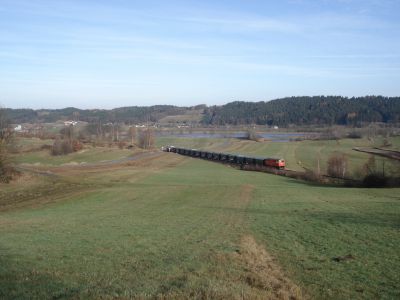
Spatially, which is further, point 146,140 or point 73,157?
point 146,140

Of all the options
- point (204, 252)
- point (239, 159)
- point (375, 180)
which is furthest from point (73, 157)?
point (204, 252)

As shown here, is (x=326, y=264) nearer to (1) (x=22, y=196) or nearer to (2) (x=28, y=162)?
(1) (x=22, y=196)

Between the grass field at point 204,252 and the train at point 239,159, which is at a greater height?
the grass field at point 204,252

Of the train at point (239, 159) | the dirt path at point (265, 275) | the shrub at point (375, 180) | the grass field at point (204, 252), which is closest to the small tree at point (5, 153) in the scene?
the grass field at point (204, 252)

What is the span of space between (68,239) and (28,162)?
78060mm

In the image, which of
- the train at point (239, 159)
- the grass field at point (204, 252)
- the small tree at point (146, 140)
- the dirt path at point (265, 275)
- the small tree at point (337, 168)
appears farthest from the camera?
the small tree at point (146, 140)

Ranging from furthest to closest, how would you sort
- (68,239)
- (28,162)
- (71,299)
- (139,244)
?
(28,162)
(68,239)
(139,244)
(71,299)

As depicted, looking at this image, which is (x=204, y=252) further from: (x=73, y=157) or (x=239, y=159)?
(x=73, y=157)

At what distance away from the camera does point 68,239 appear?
16.4 m

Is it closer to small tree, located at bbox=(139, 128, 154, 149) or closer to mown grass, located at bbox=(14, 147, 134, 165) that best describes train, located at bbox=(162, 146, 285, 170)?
mown grass, located at bbox=(14, 147, 134, 165)

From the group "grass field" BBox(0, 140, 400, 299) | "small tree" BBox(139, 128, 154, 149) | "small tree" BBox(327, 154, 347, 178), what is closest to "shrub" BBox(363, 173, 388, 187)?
"small tree" BBox(327, 154, 347, 178)

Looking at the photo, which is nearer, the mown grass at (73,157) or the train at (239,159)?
the train at (239,159)

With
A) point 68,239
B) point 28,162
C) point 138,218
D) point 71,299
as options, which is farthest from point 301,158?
point 71,299

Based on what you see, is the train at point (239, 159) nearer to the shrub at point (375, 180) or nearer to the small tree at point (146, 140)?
the shrub at point (375, 180)
